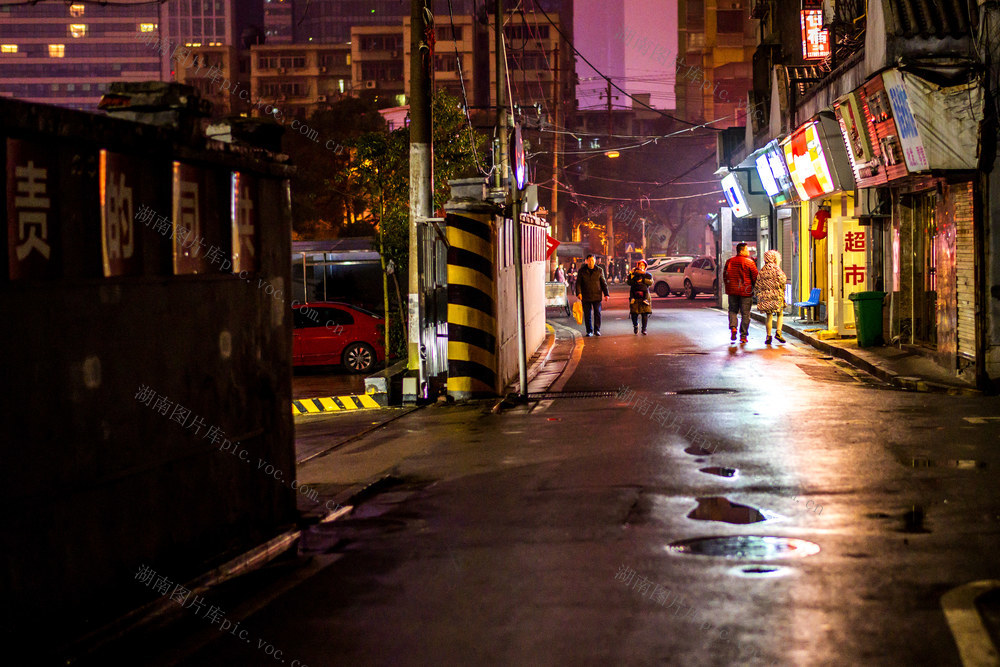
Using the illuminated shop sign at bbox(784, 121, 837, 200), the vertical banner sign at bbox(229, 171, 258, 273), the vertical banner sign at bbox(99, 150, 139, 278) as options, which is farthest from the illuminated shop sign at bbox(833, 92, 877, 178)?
the vertical banner sign at bbox(99, 150, 139, 278)

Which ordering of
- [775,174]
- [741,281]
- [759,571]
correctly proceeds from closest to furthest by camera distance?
[759,571] → [741,281] → [775,174]

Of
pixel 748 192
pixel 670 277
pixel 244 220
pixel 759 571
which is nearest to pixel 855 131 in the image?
pixel 759 571

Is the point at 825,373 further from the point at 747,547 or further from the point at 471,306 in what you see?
the point at 747,547

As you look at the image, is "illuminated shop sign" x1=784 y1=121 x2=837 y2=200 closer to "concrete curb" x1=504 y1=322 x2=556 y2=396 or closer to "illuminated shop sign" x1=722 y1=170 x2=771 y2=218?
"concrete curb" x1=504 y1=322 x2=556 y2=396

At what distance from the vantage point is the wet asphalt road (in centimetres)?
537

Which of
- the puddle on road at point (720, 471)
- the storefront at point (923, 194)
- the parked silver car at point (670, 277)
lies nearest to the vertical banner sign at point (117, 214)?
the puddle on road at point (720, 471)

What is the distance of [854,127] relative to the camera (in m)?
19.8

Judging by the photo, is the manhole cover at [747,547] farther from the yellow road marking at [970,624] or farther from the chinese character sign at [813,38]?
the chinese character sign at [813,38]

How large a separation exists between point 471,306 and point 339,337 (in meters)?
8.75

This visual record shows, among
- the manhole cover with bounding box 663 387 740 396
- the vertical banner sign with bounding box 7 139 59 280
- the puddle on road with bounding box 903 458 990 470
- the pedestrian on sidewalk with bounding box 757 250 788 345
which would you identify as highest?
the vertical banner sign with bounding box 7 139 59 280

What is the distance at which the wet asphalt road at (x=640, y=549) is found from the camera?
5371mm

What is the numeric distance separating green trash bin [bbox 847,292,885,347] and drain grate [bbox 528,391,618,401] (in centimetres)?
726

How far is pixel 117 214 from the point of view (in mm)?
5797

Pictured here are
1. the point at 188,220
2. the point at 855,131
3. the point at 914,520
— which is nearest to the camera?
the point at 188,220
